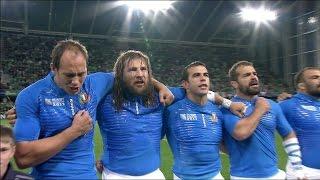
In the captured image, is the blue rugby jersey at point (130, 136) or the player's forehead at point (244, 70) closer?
the blue rugby jersey at point (130, 136)

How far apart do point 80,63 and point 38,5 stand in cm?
2514

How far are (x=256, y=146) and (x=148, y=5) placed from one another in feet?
86.6

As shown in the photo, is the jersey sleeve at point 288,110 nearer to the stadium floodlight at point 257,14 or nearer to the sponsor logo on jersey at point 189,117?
the sponsor logo on jersey at point 189,117

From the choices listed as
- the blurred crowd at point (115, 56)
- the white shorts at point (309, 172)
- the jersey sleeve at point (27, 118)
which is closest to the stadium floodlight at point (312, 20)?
the blurred crowd at point (115, 56)

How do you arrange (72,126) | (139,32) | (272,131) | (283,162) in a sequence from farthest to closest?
1. (139,32)
2. (283,162)
3. (272,131)
4. (72,126)

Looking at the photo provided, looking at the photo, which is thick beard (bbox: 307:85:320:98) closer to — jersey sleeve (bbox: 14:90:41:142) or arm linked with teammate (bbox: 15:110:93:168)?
arm linked with teammate (bbox: 15:110:93:168)

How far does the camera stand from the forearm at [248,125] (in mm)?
3980

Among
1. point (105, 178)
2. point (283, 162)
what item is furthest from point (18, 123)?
point (283, 162)

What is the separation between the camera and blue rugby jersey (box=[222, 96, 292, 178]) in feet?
13.7

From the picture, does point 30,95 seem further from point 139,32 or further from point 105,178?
point 139,32

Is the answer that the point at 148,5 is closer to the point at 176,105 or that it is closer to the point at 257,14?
the point at 257,14

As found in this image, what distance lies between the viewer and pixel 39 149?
3.06 m

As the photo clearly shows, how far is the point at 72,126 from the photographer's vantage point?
3.19 m

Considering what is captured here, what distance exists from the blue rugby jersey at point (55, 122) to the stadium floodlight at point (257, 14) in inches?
1103
